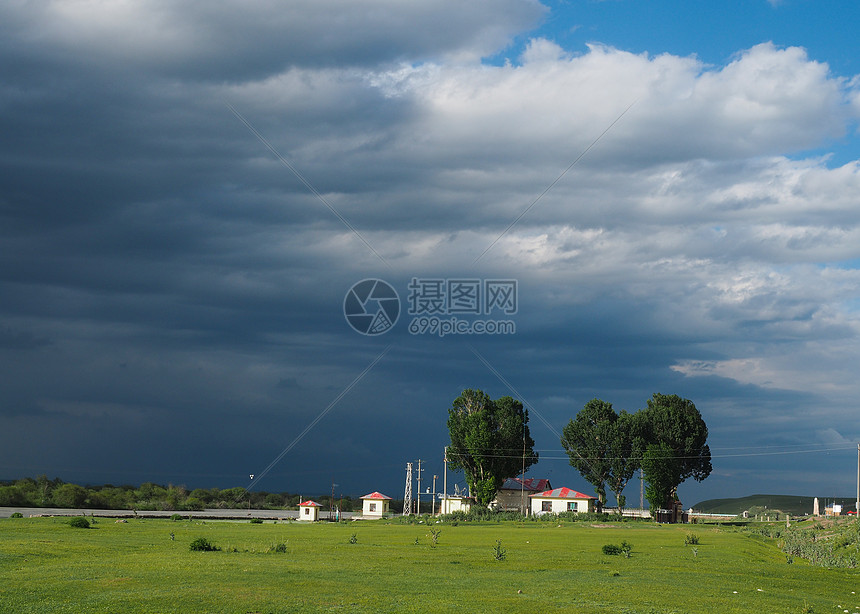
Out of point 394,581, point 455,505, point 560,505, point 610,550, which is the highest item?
point 394,581

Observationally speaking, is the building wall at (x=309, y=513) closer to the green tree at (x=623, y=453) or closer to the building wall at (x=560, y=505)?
the building wall at (x=560, y=505)

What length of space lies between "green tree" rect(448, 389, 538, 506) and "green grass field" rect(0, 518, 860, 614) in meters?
54.9

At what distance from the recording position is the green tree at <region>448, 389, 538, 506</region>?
93250 millimetres

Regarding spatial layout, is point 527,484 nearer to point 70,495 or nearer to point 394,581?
point 70,495

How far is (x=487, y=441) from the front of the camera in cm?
9300

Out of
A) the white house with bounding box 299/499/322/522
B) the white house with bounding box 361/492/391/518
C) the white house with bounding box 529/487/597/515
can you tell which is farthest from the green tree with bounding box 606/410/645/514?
the white house with bounding box 299/499/322/522

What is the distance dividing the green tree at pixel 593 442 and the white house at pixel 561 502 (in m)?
2.52

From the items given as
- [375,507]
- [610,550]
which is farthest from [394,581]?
[375,507]

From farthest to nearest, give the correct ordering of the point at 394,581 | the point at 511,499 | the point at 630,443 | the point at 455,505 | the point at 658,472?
the point at 511,499 < the point at 455,505 < the point at 630,443 < the point at 658,472 < the point at 394,581

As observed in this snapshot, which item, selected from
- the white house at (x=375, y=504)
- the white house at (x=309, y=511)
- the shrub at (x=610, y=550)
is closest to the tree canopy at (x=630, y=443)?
the white house at (x=375, y=504)

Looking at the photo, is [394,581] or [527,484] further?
[527,484]

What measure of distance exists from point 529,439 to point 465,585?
7633 centimetres

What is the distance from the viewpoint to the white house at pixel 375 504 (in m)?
107

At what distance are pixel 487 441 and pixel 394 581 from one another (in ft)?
229
